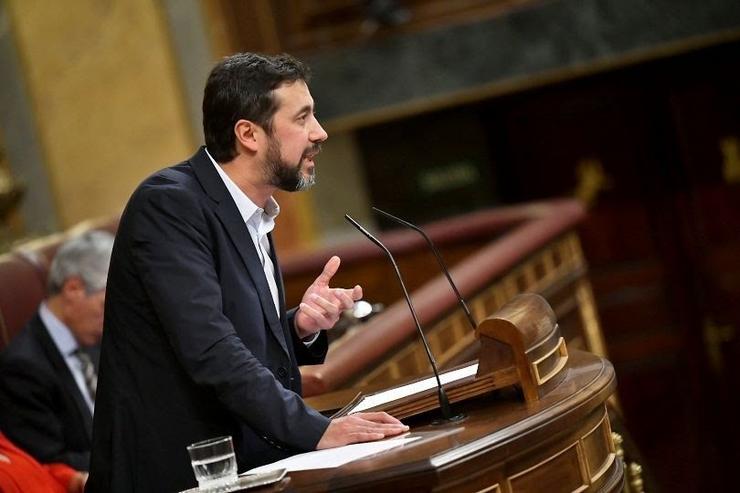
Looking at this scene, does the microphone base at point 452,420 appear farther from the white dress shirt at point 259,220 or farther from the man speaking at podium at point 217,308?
the white dress shirt at point 259,220

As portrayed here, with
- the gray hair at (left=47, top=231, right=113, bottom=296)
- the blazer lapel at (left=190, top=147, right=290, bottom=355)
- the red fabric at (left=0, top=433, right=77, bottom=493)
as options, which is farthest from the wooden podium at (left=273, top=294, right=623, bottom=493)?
the gray hair at (left=47, top=231, right=113, bottom=296)

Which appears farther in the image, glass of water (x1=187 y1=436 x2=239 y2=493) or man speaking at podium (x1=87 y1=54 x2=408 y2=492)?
man speaking at podium (x1=87 y1=54 x2=408 y2=492)

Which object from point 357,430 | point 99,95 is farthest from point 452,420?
point 99,95

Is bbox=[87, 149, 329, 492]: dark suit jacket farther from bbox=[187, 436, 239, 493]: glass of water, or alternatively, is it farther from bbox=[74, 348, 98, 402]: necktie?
bbox=[74, 348, 98, 402]: necktie

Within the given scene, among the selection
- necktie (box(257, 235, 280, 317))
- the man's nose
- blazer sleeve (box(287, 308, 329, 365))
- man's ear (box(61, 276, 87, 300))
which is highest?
the man's nose

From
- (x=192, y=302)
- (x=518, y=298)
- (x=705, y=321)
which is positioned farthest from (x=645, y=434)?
(x=192, y=302)

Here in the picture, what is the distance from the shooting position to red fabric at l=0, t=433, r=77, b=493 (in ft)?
9.59

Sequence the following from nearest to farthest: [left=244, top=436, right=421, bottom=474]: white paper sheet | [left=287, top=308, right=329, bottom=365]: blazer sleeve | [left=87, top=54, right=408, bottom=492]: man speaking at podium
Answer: [left=244, top=436, right=421, bottom=474]: white paper sheet
[left=87, top=54, right=408, bottom=492]: man speaking at podium
[left=287, top=308, right=329, bottom=365]: blazer sleeve

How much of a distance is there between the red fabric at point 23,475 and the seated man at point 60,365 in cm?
17

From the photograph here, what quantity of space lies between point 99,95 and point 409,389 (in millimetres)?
5325

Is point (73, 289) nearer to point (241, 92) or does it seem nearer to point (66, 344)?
point (66, 344)

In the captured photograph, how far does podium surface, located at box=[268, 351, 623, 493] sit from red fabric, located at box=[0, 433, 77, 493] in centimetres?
97

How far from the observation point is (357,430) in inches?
92.0

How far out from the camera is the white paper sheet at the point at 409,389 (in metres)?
2.57
